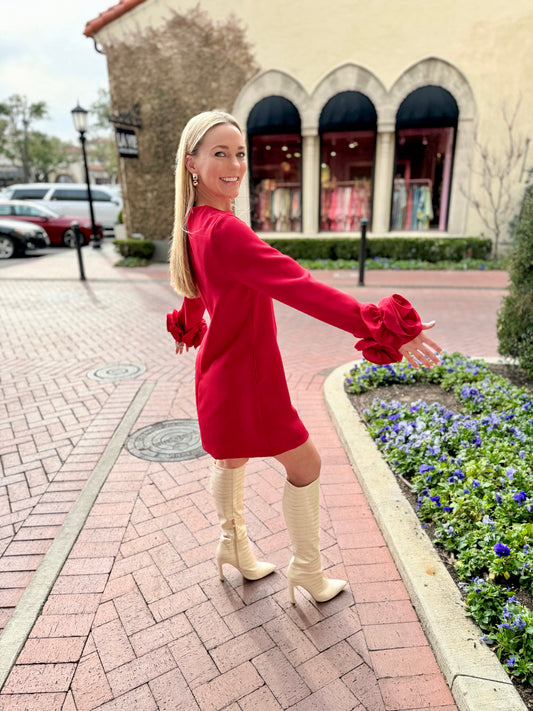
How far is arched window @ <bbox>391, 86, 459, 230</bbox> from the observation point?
39.1 feet

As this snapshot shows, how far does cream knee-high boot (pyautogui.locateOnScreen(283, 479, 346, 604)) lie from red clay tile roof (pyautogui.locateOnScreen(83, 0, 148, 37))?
1395cm

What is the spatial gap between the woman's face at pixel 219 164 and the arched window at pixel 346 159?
38.6ft

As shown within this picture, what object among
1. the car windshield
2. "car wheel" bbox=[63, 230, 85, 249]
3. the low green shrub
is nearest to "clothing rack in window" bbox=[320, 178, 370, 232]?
the low green shrub

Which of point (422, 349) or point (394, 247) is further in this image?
point (394, 247)

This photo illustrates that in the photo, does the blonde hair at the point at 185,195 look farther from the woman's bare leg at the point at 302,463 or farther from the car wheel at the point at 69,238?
the car wheel at the point at 69,238

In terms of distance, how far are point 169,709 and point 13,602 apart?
3.26 ft

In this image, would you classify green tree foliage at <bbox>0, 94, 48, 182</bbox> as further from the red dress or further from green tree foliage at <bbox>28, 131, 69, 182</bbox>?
the red dress

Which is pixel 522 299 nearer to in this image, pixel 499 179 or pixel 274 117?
pixel 499 179

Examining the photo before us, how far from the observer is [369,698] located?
1845 mm

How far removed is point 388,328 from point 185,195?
3.16 feet

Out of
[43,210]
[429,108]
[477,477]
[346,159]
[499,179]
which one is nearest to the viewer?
[477,477]

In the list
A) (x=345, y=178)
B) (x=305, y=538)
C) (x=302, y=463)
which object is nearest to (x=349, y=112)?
(x=345, y=178)

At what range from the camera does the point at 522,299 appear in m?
4.23

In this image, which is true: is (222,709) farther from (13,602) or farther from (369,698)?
(13,602)
